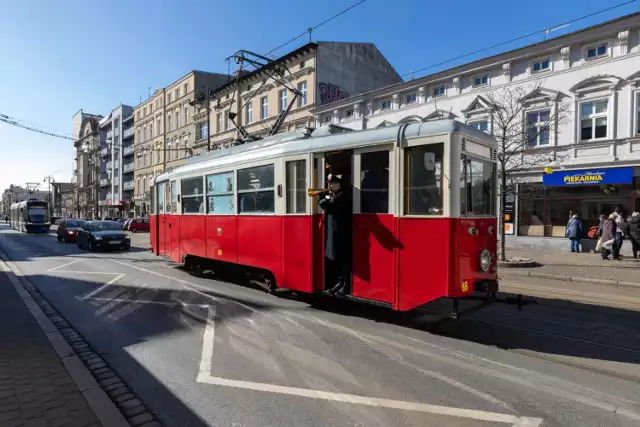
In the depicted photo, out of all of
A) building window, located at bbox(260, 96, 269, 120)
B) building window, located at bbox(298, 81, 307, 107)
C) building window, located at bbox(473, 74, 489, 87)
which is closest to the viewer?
building window, located at bbox(473, 74, 489, 87)

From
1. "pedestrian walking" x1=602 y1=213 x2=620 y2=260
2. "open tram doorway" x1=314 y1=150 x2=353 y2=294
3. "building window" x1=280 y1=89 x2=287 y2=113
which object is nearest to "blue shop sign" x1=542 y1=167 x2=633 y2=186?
"pedestrian walking" x1=602 y1=213 x2=620 y2=260

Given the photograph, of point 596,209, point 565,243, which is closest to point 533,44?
point 596,209

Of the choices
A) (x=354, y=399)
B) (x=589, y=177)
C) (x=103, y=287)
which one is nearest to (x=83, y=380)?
(x=354, y=399)

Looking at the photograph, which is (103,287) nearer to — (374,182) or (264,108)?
(374,182)

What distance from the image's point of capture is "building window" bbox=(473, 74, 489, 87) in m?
20.0

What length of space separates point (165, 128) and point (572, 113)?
4737 centimetres

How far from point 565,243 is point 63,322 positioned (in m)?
18.2

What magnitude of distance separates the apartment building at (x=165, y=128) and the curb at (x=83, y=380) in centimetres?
3687

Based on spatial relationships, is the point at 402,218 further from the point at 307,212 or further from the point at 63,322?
the point at 63,322

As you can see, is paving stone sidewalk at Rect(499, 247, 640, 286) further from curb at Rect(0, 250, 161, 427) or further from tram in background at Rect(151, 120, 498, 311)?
curb at Rect(0, 250, 161, 427)

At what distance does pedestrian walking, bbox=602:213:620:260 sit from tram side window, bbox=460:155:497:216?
430 inches

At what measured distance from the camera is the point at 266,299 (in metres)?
8.02

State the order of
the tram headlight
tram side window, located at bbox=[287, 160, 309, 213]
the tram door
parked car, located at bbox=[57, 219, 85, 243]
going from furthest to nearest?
parked car, located at bbox=[57, 219, 85, 243], tram side window, located at bbox=[287, 160, 309, 213], the tram door, the tram headlight

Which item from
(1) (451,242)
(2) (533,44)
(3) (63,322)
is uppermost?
(2) (533,44)
